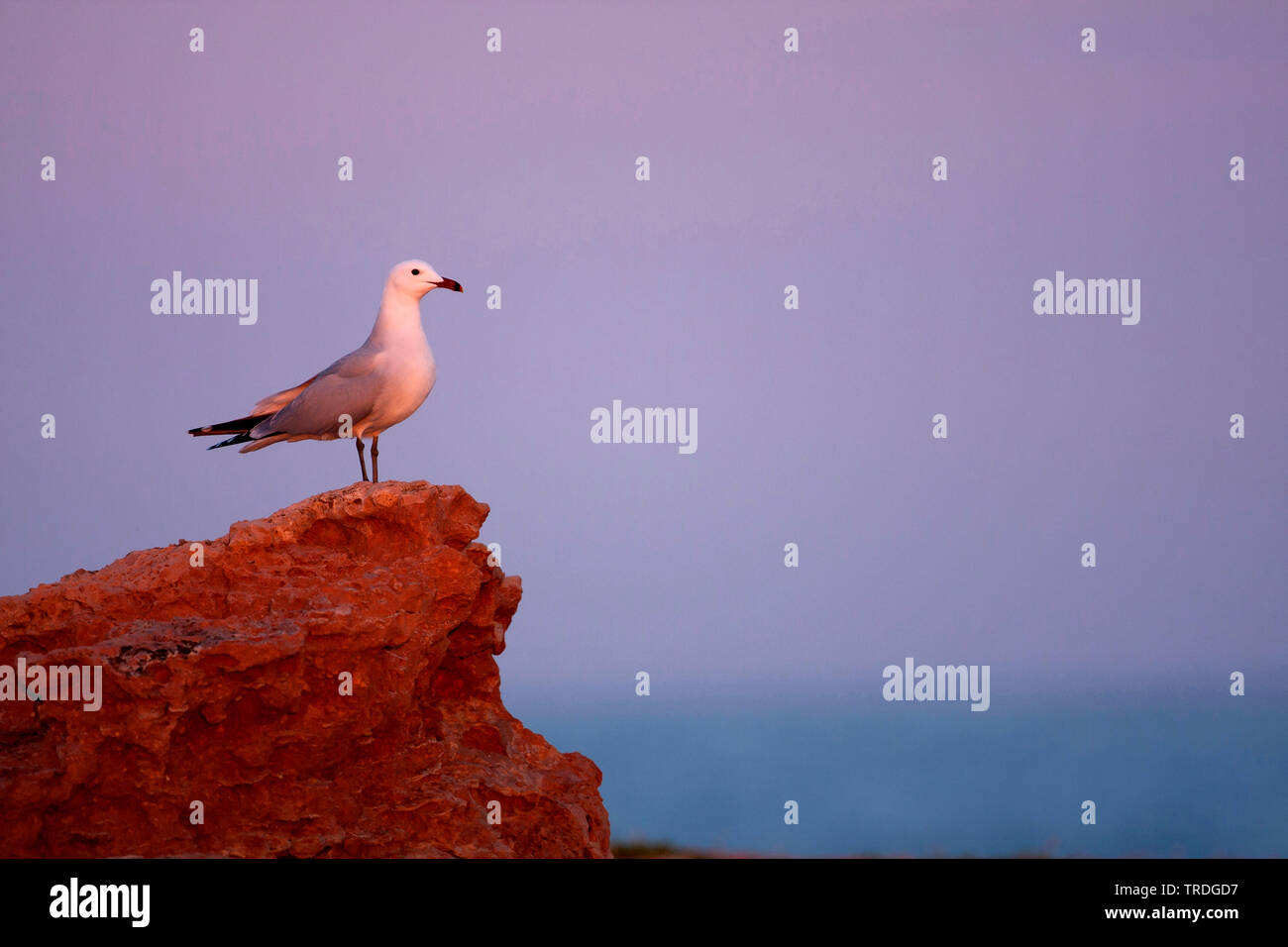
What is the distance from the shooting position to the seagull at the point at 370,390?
11000 mm

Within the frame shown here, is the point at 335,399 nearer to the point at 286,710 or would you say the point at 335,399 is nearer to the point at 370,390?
the point at 370,390

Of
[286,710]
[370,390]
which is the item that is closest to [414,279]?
[370,390]

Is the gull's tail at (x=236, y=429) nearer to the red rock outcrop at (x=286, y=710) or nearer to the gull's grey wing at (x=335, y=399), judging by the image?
the gull's grey wing at (x=335, y=399)

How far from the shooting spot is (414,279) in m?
11.6

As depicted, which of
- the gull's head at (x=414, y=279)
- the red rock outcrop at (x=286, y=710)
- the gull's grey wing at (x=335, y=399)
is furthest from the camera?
the gull's head at (x=414, y=279)

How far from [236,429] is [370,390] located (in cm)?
138

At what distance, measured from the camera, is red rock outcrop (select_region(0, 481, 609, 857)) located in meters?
8.12

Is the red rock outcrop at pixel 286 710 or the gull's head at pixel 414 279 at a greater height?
the gull's head at pixel 414 279

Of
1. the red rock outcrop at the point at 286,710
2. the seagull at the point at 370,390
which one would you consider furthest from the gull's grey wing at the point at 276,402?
the red rock outcrop at the point at 286,710

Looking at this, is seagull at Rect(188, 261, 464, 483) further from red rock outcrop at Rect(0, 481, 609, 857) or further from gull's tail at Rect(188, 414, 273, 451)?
red rock outcrop at Rect(0, 481, 609, 857)

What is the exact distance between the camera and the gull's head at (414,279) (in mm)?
11594

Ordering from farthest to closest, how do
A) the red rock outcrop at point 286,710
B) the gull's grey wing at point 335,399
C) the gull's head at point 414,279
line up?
the gull's head at point 414,279, the gull's grey wing at point 335,399, the red rock outcrop at point 286,710

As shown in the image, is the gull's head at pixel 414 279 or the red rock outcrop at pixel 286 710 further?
the gull's head at pixel 414 279
